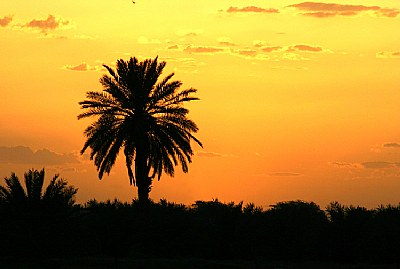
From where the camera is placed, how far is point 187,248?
136 ft

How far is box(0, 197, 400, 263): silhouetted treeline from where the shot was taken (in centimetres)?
4025

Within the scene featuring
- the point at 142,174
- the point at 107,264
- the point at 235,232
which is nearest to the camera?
the point at 107,264

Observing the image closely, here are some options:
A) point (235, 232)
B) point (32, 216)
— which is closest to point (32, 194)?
point (32, 216)

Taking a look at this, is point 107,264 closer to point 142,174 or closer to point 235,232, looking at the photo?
point 235,232

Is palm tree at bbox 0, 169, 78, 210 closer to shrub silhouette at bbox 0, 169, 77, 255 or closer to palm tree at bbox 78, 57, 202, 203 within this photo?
shrub silhouette at bbox 0, 169, 77, 255

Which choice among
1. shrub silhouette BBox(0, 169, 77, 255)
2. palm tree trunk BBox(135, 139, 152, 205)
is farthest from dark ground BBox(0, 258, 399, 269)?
palm tree trunk BBox(135, 139, 152, 205)

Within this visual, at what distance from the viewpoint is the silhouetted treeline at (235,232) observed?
40250mm

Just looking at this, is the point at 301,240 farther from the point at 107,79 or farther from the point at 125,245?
the point at 107,79

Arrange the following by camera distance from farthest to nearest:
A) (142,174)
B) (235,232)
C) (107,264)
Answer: (142,174) < (235,232) < (107,264)

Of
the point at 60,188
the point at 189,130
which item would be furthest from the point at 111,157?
the point at 60,188

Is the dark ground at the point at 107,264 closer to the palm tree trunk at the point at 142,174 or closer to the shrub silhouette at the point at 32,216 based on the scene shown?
the shrub silhouette at the point at 32,216

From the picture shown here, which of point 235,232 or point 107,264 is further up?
point 235,232

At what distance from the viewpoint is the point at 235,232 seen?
42188mm

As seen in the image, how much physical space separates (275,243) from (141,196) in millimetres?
16428
